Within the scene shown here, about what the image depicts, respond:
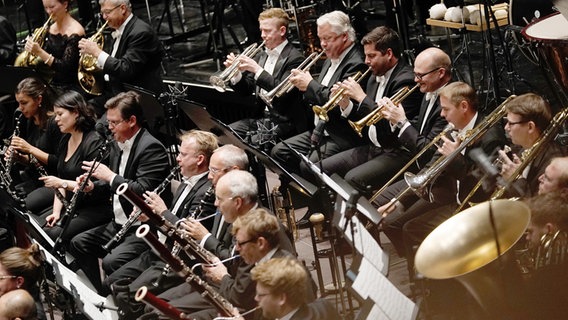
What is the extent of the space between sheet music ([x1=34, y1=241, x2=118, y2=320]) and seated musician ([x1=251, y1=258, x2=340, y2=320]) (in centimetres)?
135

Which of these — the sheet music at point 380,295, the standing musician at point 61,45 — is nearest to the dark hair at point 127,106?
the standing musician at point 61,45

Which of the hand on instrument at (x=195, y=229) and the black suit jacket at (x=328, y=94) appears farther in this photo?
the black suit jacket at (x=328, y=94)

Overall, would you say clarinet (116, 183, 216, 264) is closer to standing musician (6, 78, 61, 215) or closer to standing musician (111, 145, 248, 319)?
standing musician (111, 145, 248, 319)

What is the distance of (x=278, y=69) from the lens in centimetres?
739

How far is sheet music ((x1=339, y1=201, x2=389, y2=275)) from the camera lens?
4227mm

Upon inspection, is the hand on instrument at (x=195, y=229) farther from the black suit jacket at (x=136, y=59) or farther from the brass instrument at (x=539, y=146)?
the black suit jacket at (x=136, y=59)

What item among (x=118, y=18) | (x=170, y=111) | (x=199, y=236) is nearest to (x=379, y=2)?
(x=118, y=18)

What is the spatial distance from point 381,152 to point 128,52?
2526mm

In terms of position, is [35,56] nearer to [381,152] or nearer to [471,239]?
[381,152]

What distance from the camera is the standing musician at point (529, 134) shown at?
16.8ft

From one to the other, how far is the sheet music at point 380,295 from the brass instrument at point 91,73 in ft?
16.1

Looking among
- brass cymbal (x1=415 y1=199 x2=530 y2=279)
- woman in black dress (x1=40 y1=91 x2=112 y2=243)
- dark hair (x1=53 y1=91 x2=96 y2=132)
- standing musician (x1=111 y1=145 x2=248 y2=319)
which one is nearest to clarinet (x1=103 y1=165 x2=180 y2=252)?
standing musician (x1=111 y1=145 x2=248 y2=319)

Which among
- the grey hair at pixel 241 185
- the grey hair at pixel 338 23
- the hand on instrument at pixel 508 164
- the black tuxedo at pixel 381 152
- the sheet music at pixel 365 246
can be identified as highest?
the grey hair at pixel 338 23

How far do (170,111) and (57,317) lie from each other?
5.40 feet
